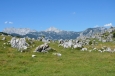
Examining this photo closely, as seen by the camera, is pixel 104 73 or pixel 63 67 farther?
pixel 63 67

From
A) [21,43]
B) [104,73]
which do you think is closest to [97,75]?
[104,73]

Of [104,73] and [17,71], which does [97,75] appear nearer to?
[104,73]

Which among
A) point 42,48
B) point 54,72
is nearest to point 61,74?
point 54,72

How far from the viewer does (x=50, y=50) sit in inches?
2244

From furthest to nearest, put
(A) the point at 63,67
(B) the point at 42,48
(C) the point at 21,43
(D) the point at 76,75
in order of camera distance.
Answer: (C) the point at 21,43 < (B) the point at 42,48 < (A) the point at 63,67 < (D) the point at 76,75

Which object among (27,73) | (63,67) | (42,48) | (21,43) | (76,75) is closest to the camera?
(76,75)

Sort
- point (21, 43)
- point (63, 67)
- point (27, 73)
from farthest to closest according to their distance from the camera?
point (21, 43), point (63, 67), point (27, 73)

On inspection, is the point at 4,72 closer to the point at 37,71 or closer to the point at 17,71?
the point at 17,71

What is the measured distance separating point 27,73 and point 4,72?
10.5 ft

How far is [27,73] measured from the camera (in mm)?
28797

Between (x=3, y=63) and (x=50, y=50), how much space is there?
23.2 meters

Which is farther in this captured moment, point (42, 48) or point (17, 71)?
point (42, 48)

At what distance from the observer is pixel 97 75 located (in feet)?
89.4

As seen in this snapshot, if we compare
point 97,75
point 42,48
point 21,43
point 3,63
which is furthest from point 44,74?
point 21,43
